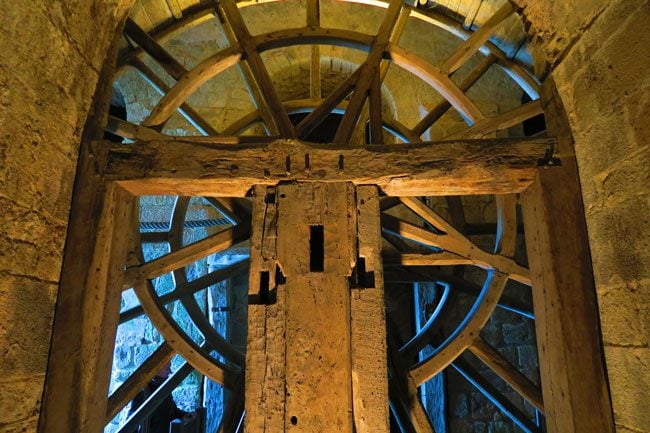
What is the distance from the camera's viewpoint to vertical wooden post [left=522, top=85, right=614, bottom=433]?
1.65 metres

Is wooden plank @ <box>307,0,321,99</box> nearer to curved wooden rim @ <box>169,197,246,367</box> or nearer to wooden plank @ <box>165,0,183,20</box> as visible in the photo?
wooden plank @ <box>165,0,183,20</box>

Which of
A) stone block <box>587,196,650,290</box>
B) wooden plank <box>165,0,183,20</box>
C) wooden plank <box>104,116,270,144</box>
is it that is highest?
wooden plank <box>165,0,183,20</box>

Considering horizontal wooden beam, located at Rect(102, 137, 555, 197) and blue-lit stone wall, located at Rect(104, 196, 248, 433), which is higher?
horizontal wooden beam, located at Rect(102, 137, 555, 197)

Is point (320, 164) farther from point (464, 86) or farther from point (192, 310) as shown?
point (192, 310)

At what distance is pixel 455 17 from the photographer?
11.2ft

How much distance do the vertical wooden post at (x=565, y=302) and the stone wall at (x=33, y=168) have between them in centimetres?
212

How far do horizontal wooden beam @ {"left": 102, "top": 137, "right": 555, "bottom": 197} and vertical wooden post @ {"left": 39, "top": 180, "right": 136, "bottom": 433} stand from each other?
0.65 ft

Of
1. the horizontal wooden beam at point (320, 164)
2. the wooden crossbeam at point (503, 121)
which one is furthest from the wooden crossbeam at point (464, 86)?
the horizontal wooden beam at point (320, 164)

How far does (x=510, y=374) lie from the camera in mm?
2955

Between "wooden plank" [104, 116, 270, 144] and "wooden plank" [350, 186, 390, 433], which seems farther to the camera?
"wooden plank" [104, 116, 270, 144]

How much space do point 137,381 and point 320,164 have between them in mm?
1961

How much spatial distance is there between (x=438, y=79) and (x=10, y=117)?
2.63m

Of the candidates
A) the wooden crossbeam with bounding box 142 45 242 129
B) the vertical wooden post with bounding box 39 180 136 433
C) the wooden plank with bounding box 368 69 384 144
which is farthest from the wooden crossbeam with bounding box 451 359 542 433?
the wooden crossbeam with bounding box 142 45 242 129

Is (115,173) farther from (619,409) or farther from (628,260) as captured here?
(619,409)
